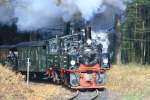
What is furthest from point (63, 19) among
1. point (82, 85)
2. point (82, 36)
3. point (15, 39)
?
point (15, 39)

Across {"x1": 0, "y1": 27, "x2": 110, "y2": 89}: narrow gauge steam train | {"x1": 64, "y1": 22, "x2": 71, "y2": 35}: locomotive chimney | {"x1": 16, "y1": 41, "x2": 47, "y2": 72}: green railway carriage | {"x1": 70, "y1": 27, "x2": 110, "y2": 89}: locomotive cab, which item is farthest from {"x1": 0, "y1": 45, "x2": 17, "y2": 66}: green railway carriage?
{"x1": 70, "y1": 27, "x2": 110, "y2": 89}: locomotive cab

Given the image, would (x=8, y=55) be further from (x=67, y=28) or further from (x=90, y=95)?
(x=90, y=95)

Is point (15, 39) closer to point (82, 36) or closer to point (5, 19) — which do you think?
point (5, 19)

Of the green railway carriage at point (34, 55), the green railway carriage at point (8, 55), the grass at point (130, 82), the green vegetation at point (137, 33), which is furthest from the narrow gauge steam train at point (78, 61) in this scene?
the green vegetation at point (137, 33)

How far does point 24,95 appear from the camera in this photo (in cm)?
1997

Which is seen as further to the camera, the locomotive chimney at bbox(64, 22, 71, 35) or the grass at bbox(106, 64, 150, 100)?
the locomotive chimney at bbox(64, 22, 71, 35)

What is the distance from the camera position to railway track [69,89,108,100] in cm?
2233

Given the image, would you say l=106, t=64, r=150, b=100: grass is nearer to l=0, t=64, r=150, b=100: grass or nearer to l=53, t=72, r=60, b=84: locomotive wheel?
l=0, t=64, r=150, b=100: grass

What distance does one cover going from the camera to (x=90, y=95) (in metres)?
23.6

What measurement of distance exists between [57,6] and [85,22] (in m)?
2.04

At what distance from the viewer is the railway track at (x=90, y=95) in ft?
73.3

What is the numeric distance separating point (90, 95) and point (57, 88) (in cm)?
226

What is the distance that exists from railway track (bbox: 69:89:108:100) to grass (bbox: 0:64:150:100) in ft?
1.40

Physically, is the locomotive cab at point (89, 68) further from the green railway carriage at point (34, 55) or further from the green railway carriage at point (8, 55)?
the green railway carriage at point (8, 55)
